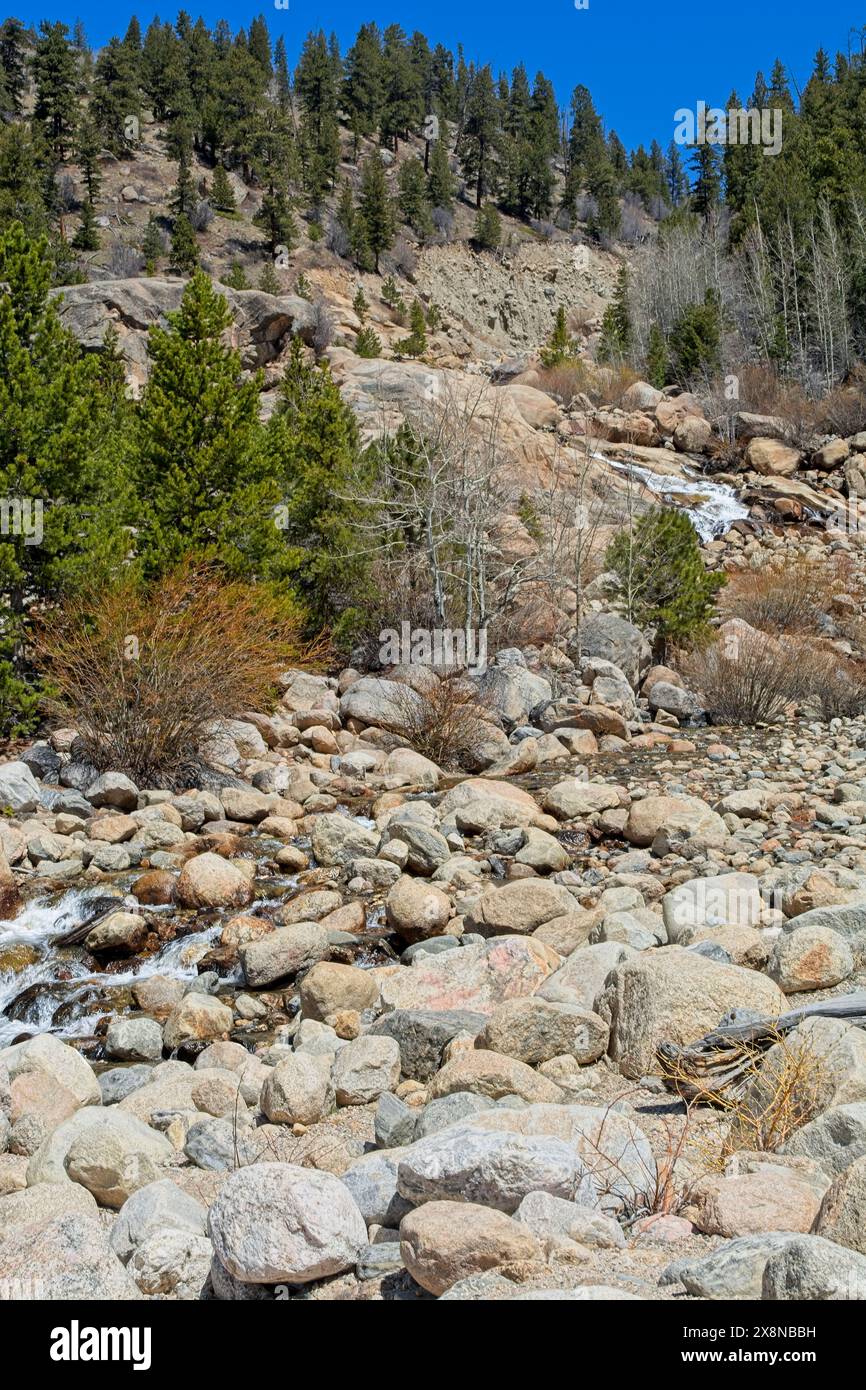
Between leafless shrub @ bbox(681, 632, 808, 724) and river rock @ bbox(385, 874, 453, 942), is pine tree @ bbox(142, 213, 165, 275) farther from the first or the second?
river rock @ bbox(385, 874, 453, 942)

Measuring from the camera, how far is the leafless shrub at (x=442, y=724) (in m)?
14.8

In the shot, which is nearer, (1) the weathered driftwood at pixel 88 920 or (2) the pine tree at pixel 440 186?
(1) the weathered driftwood at pixel 88 920

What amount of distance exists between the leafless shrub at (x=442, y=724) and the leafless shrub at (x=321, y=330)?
99.1ft

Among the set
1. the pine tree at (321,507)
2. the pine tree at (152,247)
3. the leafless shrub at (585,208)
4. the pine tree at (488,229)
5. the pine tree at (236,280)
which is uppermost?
the leafless shrub at (585,208)

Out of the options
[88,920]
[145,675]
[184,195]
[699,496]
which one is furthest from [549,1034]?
[184,195]

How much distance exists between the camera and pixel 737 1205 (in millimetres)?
3045

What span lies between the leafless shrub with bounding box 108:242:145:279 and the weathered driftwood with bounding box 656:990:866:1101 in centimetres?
4905

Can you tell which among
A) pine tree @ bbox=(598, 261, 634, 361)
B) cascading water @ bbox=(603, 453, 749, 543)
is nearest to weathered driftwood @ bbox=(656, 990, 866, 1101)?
cascading water @ bbox=(603, 453, 749, 543)

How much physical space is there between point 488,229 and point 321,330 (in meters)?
31.8

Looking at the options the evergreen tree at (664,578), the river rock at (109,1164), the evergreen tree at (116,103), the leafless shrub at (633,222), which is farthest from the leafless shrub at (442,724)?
the leafless shrub at (633,222)

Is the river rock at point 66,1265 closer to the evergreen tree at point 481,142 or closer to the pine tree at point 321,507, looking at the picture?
the pine tree at point 321,507

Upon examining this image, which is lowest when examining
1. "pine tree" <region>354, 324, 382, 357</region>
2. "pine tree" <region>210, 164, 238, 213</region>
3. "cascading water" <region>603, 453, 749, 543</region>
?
"cascading water" <region>603, 453, 749, 543</region>

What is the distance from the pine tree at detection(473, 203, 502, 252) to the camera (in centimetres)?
6931
